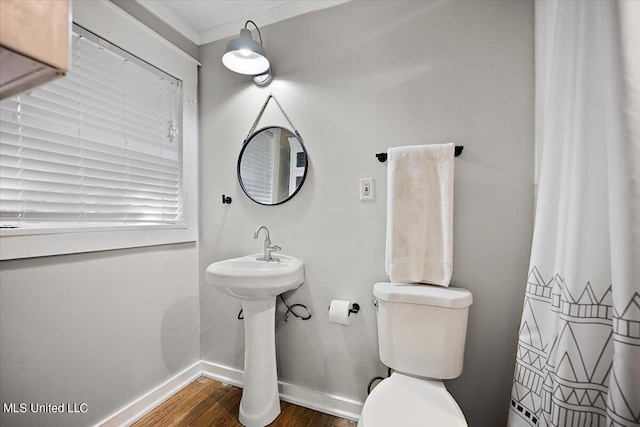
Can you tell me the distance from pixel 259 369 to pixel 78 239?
1.07 metres

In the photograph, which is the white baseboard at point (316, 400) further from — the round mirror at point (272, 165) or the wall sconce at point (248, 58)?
the wall sconce at point (248, 58)

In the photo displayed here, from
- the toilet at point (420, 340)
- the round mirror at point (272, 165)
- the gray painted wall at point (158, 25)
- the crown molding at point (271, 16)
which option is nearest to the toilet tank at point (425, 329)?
the toilet at point (420, 340)

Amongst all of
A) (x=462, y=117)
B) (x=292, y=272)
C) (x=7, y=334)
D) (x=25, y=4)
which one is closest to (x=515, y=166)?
(x=462, y=117)

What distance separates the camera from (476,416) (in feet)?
4.30

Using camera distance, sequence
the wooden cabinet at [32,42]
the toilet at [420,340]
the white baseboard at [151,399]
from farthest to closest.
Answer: the white baseboard at [151,399] < the toilet at [420,340] < the wooden cabinet at [32,42]

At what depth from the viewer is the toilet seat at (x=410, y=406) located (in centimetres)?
91

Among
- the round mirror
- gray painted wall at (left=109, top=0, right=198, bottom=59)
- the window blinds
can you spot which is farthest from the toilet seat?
gray painted wall at (left=109, top=0, right=198, bottom=59)

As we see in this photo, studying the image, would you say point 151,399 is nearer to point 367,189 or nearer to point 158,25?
point 367,189

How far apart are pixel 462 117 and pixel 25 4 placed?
1.45m

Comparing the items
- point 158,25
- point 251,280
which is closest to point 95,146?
point 158,25

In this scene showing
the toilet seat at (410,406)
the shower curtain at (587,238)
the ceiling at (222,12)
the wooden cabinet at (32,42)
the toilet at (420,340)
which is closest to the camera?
the wooden cabinet at (32,42)

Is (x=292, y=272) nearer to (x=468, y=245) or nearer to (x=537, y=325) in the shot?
(x=468, y=245)

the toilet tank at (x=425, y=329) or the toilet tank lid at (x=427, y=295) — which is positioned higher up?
the toilet tank lid at (x=427, y=295)

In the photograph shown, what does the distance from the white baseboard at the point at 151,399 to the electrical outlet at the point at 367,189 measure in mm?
1587
